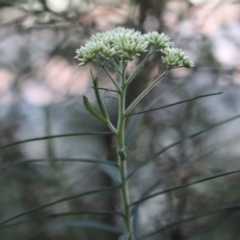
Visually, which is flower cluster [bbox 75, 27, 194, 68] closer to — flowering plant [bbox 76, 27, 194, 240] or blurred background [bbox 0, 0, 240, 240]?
flowering plant [bbox 76, 27, 194, 240]

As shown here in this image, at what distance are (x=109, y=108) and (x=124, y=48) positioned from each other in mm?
739

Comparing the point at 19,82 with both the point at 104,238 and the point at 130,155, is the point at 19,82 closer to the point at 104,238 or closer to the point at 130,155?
the point at 130,155

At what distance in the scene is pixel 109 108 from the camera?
120 cm

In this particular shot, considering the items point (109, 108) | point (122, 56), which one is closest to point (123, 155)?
point (122, 56)

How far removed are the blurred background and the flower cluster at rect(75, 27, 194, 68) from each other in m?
0.64

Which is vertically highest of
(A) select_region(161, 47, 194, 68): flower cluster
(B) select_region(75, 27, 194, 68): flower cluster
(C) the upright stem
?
(B) select_region(75, 27, 194, 68): flower cluster

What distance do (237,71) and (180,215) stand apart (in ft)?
1.29

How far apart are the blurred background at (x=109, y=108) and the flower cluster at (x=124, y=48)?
636mm

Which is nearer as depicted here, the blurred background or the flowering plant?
the flowering plant

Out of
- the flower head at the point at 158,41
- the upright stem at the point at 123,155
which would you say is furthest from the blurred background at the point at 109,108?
the flower head at the point at 158,41

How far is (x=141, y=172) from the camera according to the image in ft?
3.80

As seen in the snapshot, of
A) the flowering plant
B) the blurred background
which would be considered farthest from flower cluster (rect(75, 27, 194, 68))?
the blurred background

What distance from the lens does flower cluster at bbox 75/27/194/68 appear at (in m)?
0.47

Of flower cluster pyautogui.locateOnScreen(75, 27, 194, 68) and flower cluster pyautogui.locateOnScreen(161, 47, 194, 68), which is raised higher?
flower cluster pyautogui.locateOnScreen(75, 27, 194, 68)
